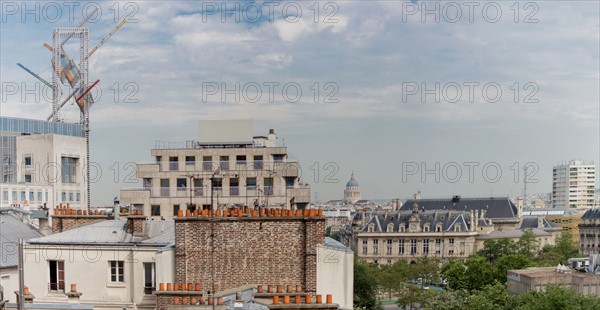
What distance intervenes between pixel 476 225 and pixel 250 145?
307 ft

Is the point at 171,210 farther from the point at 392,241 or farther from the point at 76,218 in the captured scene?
the point at 392,241

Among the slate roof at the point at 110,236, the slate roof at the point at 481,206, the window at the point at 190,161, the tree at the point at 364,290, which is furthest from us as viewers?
the slate roof at the point at 481,206

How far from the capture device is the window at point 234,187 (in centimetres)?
5308

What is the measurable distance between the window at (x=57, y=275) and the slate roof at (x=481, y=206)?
131 m

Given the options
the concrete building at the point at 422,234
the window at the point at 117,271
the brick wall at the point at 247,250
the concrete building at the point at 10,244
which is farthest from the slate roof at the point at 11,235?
the concrete building at the point at 422,234

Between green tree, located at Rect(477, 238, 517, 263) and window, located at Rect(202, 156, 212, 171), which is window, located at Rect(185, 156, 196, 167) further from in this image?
green tree, located at Rect(477, 238, 517, 263)

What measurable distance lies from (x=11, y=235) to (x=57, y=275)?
16.0 ft

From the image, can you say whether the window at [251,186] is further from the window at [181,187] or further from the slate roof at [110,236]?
the slate roof at [110,236]

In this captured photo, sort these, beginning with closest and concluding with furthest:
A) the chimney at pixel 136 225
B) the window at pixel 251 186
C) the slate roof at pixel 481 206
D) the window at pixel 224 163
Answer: the chimney at pixel 136 225 < the window at pixel 251 186 < the window at pixel 224 163 < the slate roof at pixel 481 206

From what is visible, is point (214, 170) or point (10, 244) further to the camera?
point (214, 170)

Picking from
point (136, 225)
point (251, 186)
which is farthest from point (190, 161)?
point (136, 225)

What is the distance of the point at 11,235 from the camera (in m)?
23.2

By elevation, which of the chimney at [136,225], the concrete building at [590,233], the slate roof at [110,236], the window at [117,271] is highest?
the chimney at [136,225]

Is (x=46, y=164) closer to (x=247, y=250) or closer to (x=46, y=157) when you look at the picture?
(x=46, y=157)
